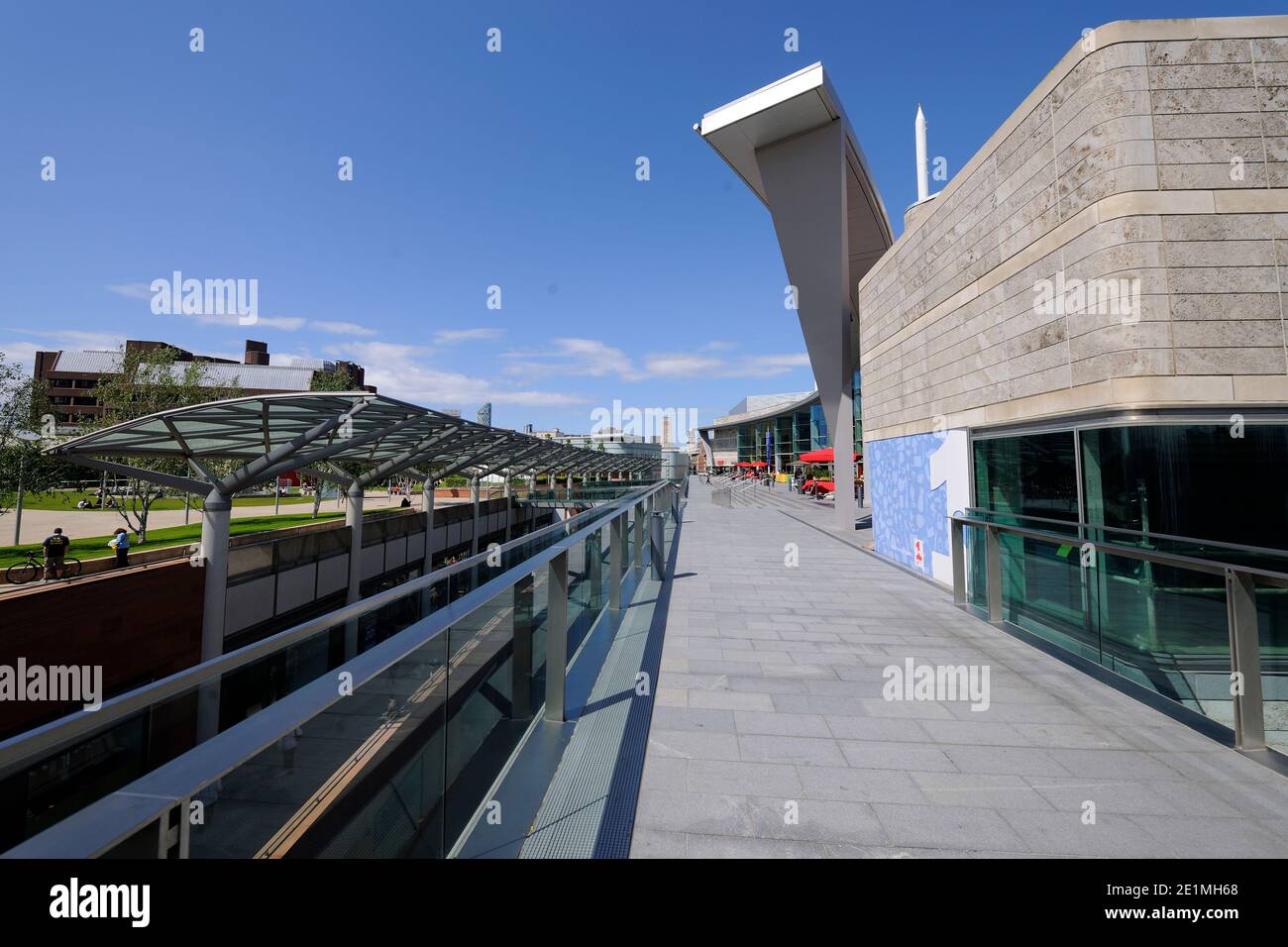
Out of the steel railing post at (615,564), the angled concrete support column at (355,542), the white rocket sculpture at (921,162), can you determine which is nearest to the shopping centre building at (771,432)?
the white rocket sculpture at (921,162)

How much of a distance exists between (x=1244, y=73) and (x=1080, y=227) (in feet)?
5.72

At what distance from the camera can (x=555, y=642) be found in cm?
336

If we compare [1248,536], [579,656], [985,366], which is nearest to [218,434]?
[579,656]

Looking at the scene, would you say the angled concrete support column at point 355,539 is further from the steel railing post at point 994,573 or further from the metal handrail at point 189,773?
the metal handrail at point 189,773

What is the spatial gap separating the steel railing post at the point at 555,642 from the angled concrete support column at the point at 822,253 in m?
13.6

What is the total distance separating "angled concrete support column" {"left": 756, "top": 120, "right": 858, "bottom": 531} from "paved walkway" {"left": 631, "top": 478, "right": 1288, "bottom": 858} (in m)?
11.6

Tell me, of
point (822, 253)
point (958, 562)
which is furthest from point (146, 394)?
point (958, 562)

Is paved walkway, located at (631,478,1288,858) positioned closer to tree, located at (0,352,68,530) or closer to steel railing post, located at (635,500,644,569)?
steel railing post, located at (635,500,644,569)

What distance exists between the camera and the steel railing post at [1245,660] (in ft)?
10.5

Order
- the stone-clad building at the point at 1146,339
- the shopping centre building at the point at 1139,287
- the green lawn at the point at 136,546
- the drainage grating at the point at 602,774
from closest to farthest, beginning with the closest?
the drainage grating at the point at 602,774 → the stone-clad building at the point at 1146,339 → the shopping centre building at the point at 1139,287 → the green lawn at the point at 136,546

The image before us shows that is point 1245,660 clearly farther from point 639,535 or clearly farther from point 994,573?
point 639,535

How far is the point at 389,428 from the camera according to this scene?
11.2 m

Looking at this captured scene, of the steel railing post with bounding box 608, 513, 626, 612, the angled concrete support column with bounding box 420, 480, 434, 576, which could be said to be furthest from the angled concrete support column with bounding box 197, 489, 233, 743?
the angled concrete support column with bounding box 420, 480, 434, 576

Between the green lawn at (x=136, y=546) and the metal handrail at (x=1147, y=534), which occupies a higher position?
the metal handrail at (x=1147, y=534)
